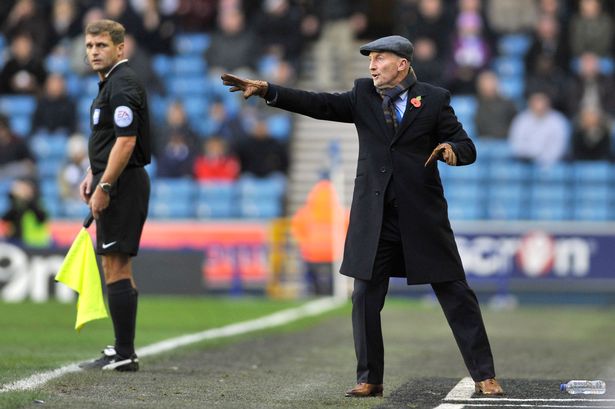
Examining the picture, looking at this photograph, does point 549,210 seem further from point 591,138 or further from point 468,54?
point 468,54

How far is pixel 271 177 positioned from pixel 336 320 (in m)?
7.59

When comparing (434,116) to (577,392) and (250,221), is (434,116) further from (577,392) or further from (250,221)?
(250,221)

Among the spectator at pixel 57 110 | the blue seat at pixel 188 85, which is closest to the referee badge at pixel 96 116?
the spectator at pixel 57 110

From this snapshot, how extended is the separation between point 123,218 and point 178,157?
571 inches

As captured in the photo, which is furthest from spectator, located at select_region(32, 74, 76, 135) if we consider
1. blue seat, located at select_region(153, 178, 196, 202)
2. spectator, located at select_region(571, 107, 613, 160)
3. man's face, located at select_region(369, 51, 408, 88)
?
man's face, located at select_region(369, 51, 408, 88)

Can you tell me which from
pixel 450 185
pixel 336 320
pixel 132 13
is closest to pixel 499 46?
pixel 450 185

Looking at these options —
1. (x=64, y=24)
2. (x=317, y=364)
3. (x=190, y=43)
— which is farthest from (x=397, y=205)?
(x=64, y=24)

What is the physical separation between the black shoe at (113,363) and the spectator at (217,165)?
14005mm

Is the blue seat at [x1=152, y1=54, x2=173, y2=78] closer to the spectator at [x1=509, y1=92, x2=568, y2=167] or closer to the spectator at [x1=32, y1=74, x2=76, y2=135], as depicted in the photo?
the spectator at [x1=32, y1=74, x2=76, y2=135]

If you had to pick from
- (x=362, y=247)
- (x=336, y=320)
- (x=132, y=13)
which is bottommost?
(x=336, y=320)

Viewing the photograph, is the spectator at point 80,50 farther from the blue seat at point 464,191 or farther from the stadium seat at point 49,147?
the blue seat at point 464,191

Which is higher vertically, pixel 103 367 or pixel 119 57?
pixel 119 57

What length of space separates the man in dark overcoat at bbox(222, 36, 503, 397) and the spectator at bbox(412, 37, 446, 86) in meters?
15.2

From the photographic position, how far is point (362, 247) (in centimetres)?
827
